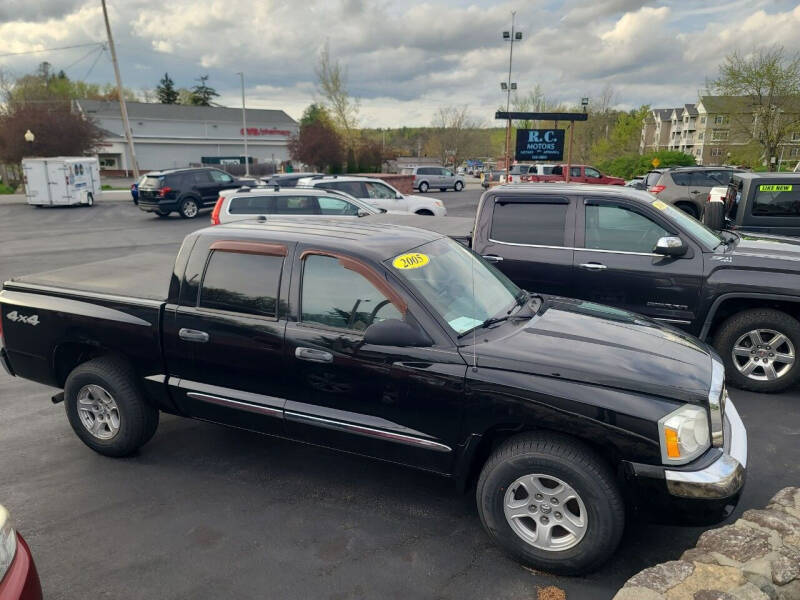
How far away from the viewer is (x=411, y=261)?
12.0 ft

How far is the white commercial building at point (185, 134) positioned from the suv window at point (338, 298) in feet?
191

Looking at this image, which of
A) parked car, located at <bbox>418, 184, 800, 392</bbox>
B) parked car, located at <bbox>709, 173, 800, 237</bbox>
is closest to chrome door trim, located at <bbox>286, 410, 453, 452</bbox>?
parked car, located at <bbox>418, 184, 800, 392</bbox>

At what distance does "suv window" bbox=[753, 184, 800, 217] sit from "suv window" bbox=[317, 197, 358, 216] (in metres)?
7.56

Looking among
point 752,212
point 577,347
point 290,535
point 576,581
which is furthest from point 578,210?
point 752,212

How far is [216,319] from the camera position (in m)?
3.83

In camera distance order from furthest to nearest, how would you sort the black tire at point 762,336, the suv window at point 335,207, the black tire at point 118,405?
the suv window at point 335,207 → the black tire at point 762,336 → the black tire at point 118,405

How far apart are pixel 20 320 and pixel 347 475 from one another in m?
2.83

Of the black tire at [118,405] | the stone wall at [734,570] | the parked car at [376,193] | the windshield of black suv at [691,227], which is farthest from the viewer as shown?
the parked car at [376,193]

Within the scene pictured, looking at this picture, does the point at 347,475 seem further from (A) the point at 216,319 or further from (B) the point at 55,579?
(B) the point at 55,579

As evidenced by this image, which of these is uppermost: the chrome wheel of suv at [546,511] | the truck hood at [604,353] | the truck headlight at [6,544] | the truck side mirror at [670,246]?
the truck side mirror at [670,246]

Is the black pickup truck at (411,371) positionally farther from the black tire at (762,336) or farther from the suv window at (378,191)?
the suv window at (378,191)

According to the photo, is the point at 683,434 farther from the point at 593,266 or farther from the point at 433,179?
the point at 433,179

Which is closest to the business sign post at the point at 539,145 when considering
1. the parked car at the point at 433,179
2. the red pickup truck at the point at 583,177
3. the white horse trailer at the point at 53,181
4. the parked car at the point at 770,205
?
the red pickup truck at the point at 583,177

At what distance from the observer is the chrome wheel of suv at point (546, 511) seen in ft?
9.84
